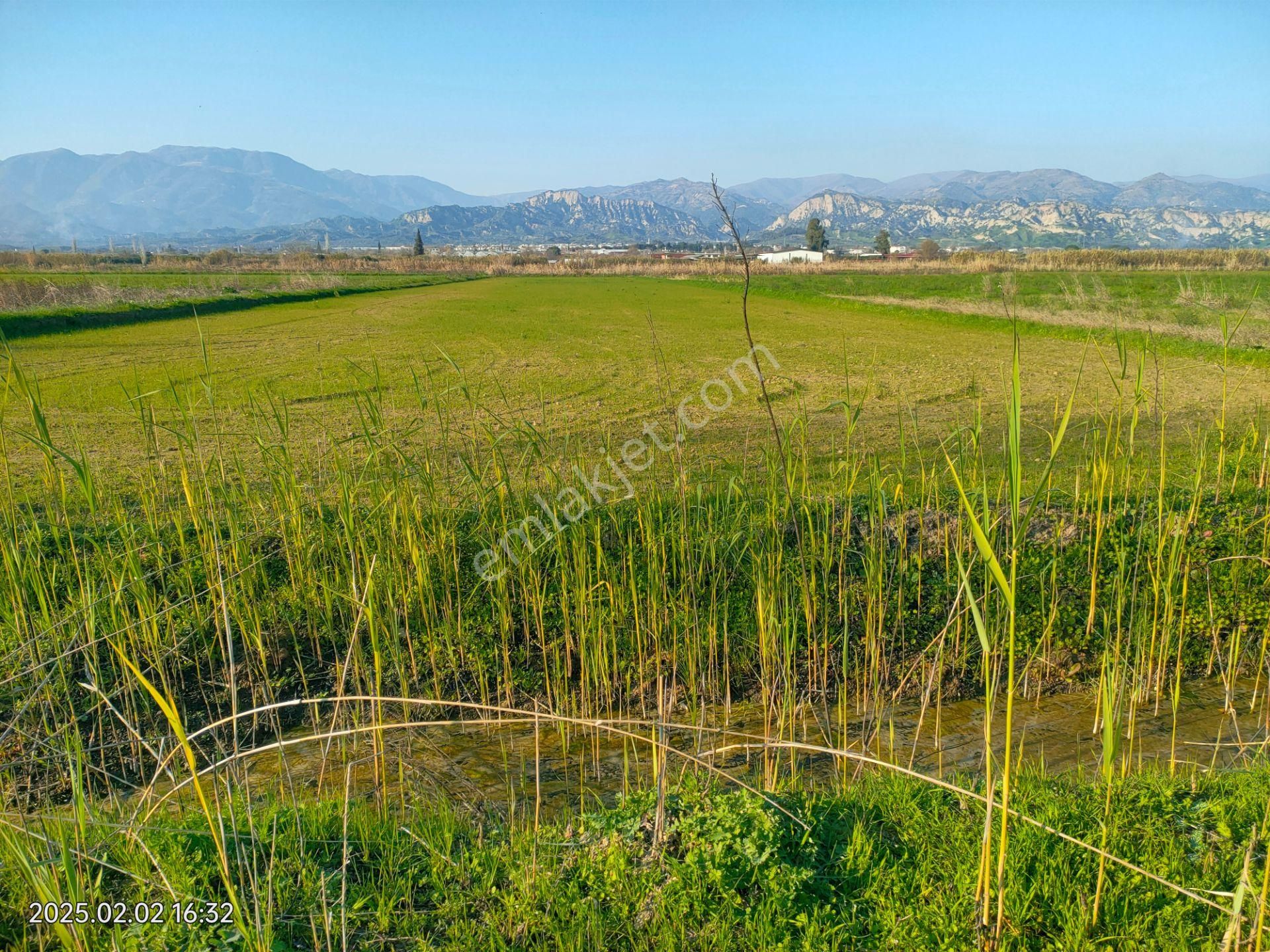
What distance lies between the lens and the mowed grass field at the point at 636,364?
8.67 metres

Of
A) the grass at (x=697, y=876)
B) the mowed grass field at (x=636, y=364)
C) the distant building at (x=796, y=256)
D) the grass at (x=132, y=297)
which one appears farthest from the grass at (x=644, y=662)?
the distant building at (x=796, y=256)

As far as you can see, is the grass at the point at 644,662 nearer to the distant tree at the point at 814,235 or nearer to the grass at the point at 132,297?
the grass at the point at 132,297

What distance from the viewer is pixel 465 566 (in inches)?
177

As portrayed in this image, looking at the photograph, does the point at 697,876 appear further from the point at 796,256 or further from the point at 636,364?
the point at 796,256

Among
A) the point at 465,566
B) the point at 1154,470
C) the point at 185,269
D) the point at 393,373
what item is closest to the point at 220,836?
the point at 465,566

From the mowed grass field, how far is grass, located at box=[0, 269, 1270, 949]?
519 mm

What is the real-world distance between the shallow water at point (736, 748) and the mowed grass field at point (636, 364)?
1422mm

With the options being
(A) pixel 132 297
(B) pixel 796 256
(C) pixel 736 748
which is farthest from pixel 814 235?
(C) pixel 736 748

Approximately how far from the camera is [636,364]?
583 inches

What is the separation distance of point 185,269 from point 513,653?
59297 mm

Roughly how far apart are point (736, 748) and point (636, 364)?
470 inches

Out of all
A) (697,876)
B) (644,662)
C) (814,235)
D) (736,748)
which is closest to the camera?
(697,876)

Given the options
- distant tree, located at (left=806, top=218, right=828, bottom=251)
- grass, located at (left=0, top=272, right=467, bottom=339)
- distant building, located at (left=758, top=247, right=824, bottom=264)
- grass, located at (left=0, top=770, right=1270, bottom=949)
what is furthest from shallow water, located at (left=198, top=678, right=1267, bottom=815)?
distant tree, located at (left=806, top=218, right=828, bottom=251)

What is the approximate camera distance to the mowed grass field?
8.67m
